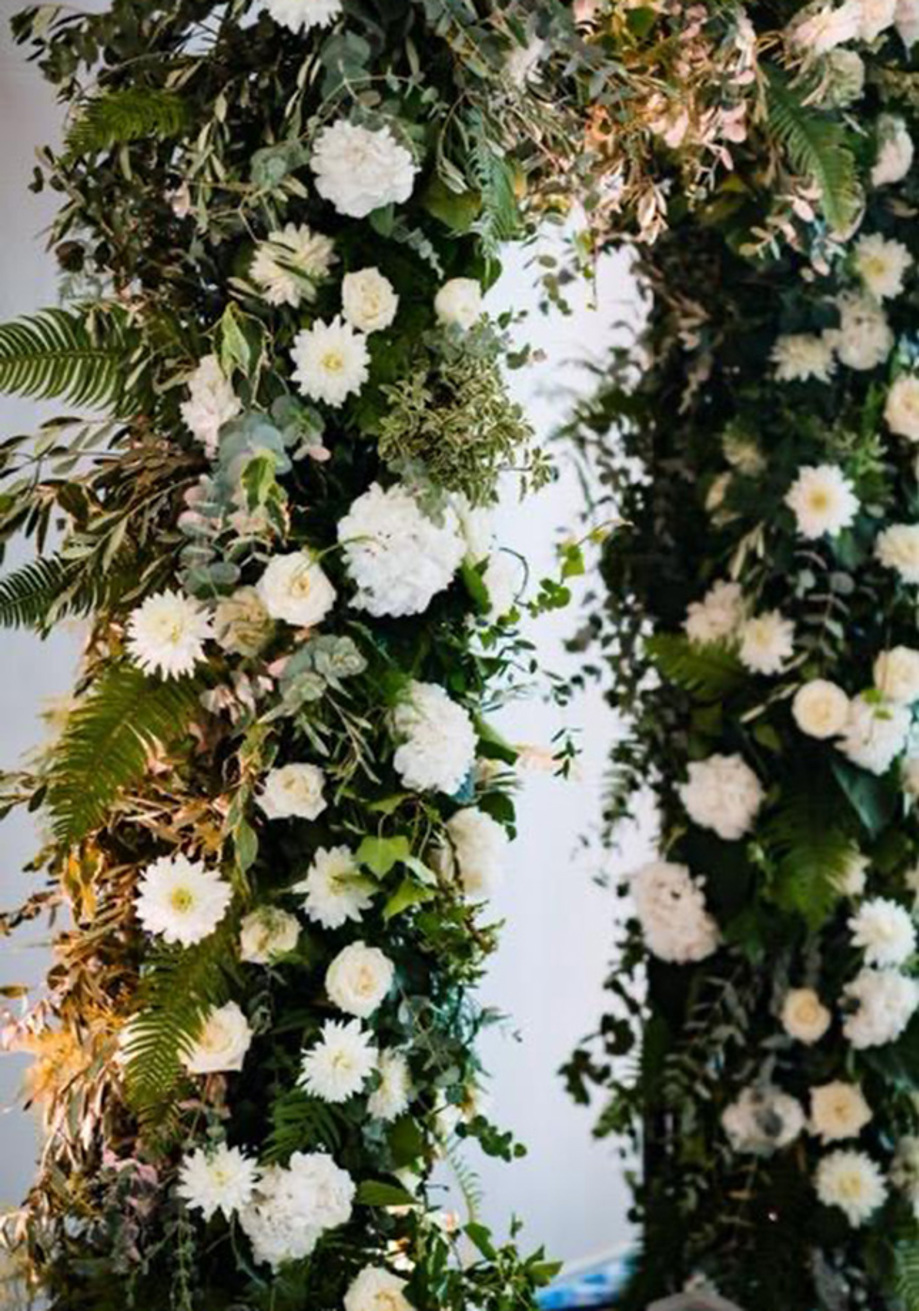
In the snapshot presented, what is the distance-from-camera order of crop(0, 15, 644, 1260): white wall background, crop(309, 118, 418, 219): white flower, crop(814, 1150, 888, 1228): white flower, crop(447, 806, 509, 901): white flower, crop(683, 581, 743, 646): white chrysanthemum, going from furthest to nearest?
crop(0, 15, 644, 1260): white wall background → crop(683, 581, 743, 646): white chrysanthemum → crop(814, 1150, 888, 1228): white flower → crop(447, 806, 509, 901): white flower → crop(309, 118, 418, 219): white flower

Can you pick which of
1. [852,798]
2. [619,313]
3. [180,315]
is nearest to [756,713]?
[852,798]

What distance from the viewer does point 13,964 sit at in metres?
2.27

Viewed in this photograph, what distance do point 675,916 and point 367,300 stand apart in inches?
41.7

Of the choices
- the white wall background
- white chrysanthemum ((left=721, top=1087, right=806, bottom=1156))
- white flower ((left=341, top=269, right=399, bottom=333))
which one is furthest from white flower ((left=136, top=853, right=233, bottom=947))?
the white wall background

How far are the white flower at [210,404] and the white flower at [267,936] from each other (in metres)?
0.45

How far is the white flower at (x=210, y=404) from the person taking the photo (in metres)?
1.68

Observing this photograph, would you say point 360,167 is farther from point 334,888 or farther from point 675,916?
point 675,916

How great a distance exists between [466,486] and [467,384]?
0.33 feet

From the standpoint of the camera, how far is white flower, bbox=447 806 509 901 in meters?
1.81

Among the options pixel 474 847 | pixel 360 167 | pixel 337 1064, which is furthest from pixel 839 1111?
pixel 360 167

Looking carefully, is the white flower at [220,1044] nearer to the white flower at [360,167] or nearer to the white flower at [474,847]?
the white flower at [474,847]

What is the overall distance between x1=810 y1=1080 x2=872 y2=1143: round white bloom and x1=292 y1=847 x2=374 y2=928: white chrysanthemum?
89 cm

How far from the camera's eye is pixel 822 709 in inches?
90.6

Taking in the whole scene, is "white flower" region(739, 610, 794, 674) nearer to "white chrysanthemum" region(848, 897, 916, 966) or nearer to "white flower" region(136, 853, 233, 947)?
"white chrysanthemum" region(848, 897, 916, 966)
